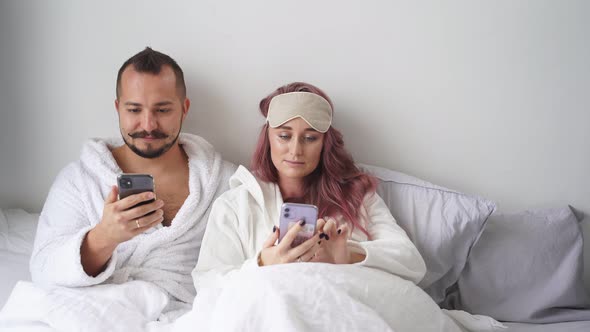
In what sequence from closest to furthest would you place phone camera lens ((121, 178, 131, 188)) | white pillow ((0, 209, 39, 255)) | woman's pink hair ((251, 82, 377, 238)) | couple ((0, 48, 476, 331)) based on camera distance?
phone camera lens ((121, 178, 131, 188)), couple ((0, 48, 476, 331)), woman's pink hair ((251, 82, 377, 238)), white pillow ((0, 209, 39, 255))

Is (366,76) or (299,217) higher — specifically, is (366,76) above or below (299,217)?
above

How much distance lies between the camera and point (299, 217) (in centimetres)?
147

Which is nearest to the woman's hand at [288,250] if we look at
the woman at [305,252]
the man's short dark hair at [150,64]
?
the woman at [305,252]

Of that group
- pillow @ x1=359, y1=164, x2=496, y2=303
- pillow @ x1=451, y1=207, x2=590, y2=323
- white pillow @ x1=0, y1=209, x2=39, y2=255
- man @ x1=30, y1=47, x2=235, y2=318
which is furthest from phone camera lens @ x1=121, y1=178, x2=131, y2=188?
pillow @ x1=451, y1=207, x2=590, y2=323

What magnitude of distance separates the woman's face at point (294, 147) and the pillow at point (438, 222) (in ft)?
1.19

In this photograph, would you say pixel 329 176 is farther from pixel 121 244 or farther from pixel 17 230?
pixel 17 230

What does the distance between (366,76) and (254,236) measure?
816 millimetres

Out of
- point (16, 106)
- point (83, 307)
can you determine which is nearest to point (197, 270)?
point (83, 307)

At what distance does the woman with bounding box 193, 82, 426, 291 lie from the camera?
159 cm

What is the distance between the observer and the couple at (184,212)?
1554 millimetres

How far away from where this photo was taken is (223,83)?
2.12 m

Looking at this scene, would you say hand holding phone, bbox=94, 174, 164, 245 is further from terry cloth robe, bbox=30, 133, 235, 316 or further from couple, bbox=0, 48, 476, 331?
terry cloth robe, bbox=30, 133, 235, 316

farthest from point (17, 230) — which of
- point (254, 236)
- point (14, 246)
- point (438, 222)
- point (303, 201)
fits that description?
point (438, 222)

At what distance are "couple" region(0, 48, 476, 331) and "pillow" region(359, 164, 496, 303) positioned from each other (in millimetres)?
136
